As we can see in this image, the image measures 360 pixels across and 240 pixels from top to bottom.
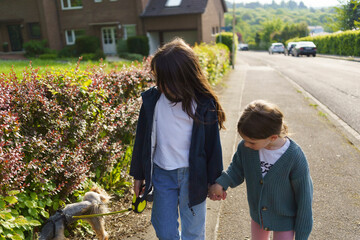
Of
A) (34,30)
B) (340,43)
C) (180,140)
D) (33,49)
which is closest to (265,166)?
(180,140)

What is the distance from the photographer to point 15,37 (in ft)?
99.7

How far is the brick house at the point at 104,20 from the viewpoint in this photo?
26.3 metres

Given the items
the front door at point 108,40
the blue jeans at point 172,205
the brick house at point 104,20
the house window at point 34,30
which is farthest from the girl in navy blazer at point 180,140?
the house window at point 34,30

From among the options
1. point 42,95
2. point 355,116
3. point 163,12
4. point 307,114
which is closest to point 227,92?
point 307,114

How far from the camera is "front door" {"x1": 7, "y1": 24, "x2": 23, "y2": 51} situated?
30125 millimetres

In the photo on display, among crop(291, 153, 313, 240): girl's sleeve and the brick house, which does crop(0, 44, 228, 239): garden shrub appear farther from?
the brick house

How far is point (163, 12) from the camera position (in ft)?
85.5

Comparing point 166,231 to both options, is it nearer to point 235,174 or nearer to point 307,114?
point 235,174

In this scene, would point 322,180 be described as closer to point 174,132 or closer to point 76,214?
point 174,132

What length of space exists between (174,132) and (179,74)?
424 millimetres

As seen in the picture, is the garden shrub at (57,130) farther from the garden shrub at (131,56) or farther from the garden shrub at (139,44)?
the garden shrub at (139,44)

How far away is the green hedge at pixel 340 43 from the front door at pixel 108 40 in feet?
64.4

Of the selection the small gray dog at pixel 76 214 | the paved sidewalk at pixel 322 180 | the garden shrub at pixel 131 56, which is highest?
the garden shrub at pixel 131 56

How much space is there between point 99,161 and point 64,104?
0.86m
